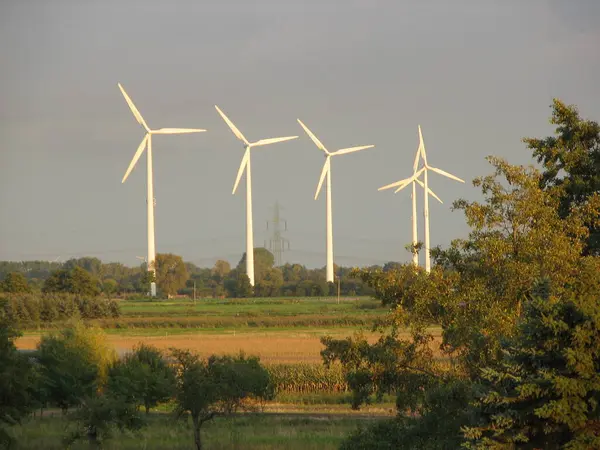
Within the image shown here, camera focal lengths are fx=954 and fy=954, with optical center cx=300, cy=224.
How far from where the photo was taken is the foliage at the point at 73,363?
55.2 metres

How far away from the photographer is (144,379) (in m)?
54.4

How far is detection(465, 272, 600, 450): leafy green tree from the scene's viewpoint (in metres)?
14.4

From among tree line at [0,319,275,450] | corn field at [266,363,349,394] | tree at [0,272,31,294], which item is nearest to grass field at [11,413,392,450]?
tree line at [0,319,275,450]

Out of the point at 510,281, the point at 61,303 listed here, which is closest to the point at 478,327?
the point at 510,281

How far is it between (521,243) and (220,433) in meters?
23.8

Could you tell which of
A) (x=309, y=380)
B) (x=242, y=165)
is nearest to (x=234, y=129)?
(x=242, y=165)

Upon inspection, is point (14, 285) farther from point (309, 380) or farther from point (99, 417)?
point (99, 417)

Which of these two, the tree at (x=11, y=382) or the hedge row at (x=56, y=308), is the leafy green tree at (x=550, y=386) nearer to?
the tree at (x=11, y=382)

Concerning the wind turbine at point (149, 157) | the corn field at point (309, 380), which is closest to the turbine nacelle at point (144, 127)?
the wind turbine at point (149, 157)

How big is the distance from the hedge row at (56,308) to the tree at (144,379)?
71266mm

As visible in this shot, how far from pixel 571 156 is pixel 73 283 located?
134 meters

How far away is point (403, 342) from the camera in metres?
25.1

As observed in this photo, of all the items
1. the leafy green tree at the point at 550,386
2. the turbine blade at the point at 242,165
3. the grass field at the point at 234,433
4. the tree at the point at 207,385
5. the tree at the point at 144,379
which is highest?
the turbine blade at the point at 242,165

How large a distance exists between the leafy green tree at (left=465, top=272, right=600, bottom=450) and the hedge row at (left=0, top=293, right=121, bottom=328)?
11732cm
